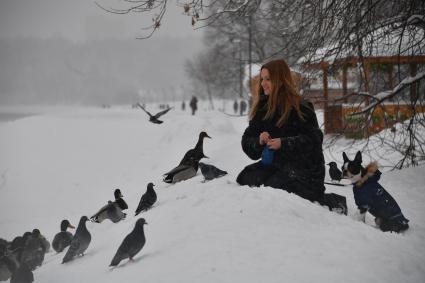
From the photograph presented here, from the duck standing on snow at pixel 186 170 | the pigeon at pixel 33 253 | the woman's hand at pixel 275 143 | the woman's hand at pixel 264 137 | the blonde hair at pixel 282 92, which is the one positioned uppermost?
the blonde hair at pixel 282 92

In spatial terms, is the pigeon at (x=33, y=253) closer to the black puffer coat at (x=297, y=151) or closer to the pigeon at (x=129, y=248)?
the pigeon at (x=129, y=248)

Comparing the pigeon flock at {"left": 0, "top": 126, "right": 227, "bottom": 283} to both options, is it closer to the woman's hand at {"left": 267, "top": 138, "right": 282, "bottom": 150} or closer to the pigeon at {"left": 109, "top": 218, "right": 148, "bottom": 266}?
the pigeon at {"left": 109, "top": 218, "right": 148, "bottom": 266}

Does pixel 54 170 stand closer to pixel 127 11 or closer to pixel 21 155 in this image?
pixel 21 155

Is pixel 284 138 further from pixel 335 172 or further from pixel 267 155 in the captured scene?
pixel 335 172

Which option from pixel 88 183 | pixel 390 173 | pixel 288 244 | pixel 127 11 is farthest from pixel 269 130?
pixel 88 183

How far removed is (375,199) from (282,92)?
190 centimetres

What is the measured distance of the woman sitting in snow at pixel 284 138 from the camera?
5.40 metres

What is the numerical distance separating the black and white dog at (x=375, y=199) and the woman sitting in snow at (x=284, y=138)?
69cm

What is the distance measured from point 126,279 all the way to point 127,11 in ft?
10.4

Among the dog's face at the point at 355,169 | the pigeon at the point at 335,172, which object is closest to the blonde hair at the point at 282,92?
the dog's face at the point at 355,169

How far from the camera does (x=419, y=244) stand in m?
4.87

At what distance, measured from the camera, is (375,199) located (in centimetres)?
593

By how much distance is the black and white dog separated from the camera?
5.84 meters

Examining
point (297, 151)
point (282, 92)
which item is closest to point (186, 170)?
point (297, 151)
